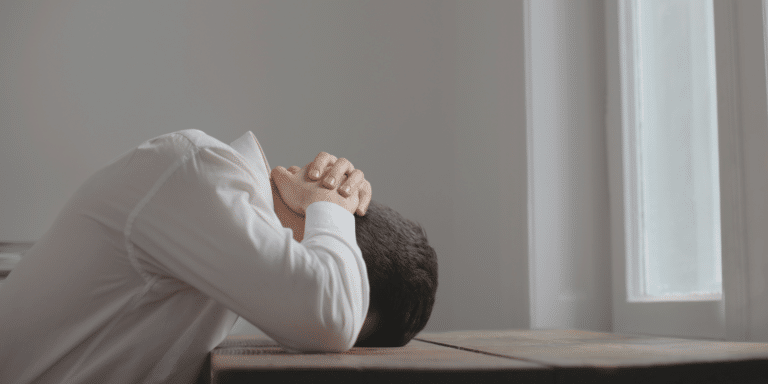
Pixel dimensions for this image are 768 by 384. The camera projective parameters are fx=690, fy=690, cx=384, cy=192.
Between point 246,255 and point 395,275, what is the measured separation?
0.26 meters

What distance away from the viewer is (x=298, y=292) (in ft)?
2.56

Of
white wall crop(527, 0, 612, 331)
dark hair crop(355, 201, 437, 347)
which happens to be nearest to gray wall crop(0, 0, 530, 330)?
white wall crop(527, 0, 612, 331)

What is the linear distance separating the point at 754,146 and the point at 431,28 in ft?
4.41

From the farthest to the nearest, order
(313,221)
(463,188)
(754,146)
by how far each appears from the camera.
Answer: (463,188) < (754,146) < (313,221)

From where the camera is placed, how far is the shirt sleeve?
78cm

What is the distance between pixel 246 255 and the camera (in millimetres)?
772

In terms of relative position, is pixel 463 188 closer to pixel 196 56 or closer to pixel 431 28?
pixel 431 28

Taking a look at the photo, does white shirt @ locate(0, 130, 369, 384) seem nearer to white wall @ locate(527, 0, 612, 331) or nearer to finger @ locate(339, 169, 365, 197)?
finger @ locate(339, 169, 365, 197)

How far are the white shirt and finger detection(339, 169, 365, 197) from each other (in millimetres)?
42

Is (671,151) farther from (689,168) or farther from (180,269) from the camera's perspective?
(180,269)

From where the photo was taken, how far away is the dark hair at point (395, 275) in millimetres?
962

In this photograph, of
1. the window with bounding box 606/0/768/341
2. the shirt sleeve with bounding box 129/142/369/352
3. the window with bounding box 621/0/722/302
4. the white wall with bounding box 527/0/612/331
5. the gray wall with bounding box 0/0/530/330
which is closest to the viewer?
the shirt sleeve with bounding box 129/142/369/352

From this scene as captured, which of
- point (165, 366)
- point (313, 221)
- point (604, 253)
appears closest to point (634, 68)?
point (604, 253)

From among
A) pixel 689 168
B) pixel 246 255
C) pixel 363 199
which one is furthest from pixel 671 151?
pixel 246 255
